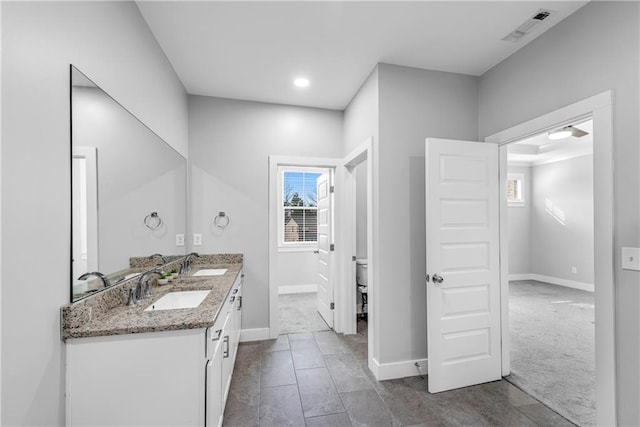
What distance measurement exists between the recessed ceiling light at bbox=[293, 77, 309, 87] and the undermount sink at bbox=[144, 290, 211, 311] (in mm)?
2136

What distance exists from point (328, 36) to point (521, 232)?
6.63 m

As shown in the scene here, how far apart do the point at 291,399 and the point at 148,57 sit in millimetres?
2736

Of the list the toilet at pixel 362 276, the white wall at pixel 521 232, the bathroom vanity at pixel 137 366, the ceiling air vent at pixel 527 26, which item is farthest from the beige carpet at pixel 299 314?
the white wall at pixel 521 232

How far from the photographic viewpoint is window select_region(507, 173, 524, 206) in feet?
22.0

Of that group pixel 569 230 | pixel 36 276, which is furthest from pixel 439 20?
pixel 569 230

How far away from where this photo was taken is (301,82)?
295 centimetres

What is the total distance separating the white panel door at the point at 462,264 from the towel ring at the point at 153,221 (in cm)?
216

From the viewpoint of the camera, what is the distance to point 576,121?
6.44ft

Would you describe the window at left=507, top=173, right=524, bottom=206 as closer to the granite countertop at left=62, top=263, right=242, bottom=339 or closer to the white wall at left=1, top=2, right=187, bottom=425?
the granite countertop at left=62, top=263, right=242, bottom=339

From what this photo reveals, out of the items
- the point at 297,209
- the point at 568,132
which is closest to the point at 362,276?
the point at 297,209

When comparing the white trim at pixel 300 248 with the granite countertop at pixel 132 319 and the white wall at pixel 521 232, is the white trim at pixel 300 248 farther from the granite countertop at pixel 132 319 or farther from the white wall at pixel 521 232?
the white wall at pixel 521 232

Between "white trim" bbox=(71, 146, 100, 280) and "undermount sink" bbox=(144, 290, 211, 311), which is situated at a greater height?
"white trim" bbox=(71, 146, 100, 280)

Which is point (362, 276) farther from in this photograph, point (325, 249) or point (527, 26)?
point (527, 26)

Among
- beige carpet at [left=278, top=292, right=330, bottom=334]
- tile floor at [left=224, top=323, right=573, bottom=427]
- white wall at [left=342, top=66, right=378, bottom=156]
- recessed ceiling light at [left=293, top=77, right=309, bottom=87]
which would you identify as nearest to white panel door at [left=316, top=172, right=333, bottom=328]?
beige carpet at [left=278, top=292, right=330, bottom=334]
